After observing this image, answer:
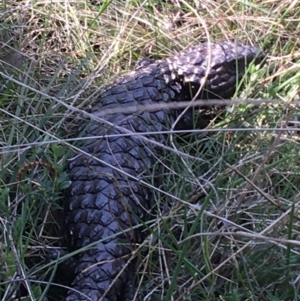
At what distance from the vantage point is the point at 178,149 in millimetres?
2168

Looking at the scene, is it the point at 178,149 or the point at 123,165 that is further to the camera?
the point at 178,149

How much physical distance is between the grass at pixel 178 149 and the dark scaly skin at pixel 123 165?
0.06 meters

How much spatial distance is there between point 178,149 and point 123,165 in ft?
0.65

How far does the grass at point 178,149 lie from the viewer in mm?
1755

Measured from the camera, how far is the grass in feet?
5.76

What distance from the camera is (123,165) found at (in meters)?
2.04

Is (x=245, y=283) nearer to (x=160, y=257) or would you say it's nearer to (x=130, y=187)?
(x=160, y=257)

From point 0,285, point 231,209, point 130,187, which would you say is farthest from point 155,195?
point 0,285

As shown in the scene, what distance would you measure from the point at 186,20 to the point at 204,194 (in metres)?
0.95

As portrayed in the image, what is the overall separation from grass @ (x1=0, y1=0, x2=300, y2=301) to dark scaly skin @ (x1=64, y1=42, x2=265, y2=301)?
56mm

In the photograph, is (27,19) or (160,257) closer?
(160,257)

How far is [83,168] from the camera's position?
204cm

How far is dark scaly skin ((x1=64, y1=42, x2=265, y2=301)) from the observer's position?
184cm

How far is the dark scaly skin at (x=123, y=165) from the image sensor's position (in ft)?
6.03
